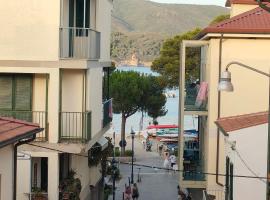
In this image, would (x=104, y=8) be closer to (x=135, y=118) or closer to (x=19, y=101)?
(x=19, y=101)

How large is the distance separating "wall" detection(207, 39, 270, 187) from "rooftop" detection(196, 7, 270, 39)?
2.10 ft

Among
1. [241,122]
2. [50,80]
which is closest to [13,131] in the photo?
[241,122]

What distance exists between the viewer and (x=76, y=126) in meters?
23.0

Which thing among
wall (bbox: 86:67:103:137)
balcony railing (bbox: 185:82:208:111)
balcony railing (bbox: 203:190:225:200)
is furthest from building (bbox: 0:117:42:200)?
balcony railing (bbox: 185:82:208:111)

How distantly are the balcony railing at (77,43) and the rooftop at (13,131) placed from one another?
28.0 ft

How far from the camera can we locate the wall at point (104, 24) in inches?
1012

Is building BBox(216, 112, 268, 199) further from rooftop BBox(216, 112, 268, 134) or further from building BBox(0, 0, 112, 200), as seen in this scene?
building BBox(0, 0, 112, 200)

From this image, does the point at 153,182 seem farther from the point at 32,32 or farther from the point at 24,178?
the point at 32,32

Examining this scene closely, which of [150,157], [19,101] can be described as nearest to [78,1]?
[19,101]

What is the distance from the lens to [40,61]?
72.1ft

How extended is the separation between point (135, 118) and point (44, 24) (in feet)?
368

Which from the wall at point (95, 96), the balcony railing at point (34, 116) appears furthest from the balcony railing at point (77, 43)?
the balcony railing at point (34, 116)

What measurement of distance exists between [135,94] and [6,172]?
45.4 metres

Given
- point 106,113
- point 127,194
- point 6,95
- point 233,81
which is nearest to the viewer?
point 6,95
